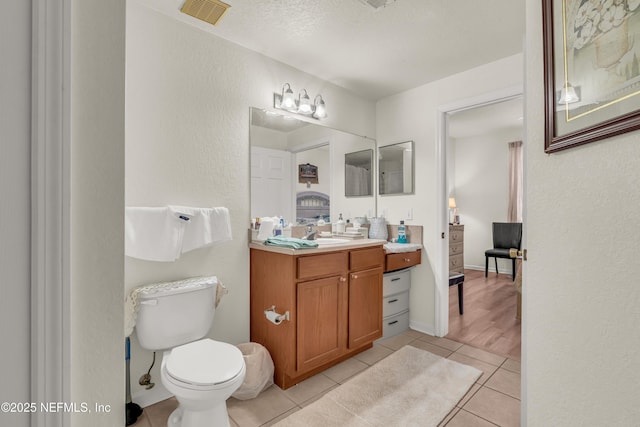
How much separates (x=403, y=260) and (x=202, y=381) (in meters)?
1.97

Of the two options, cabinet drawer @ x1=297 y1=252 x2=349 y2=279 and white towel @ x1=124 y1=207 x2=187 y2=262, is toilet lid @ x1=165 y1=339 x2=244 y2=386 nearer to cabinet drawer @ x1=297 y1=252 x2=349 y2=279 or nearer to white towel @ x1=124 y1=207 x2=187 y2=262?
white towel @ x1=124 y1=207 x2=187 y2=262

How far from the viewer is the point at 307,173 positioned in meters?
2.74

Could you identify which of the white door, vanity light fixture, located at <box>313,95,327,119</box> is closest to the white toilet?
the white door

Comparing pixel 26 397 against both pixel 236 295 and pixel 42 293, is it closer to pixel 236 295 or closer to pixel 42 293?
pixel 42 293

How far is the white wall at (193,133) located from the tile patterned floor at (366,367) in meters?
0.45

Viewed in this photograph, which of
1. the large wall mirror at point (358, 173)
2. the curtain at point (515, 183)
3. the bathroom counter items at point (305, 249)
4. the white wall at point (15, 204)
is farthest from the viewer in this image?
the curtain at point (515, 183)

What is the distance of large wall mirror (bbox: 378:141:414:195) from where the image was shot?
296 centimetres

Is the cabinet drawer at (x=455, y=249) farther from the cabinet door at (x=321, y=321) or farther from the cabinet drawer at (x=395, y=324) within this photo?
the cabinet door at (x=321, y=321)

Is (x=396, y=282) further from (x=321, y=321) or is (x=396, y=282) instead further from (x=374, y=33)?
(x=374, y=33)

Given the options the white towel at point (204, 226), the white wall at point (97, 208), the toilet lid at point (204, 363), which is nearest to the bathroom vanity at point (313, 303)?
the white towel at point (204, 226)

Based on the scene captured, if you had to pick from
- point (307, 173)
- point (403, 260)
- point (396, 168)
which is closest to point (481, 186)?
point (396, 168)

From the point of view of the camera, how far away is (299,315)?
1.90 metres

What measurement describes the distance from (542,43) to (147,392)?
2.55 metres

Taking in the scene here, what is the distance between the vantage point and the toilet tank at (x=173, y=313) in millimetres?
1593
